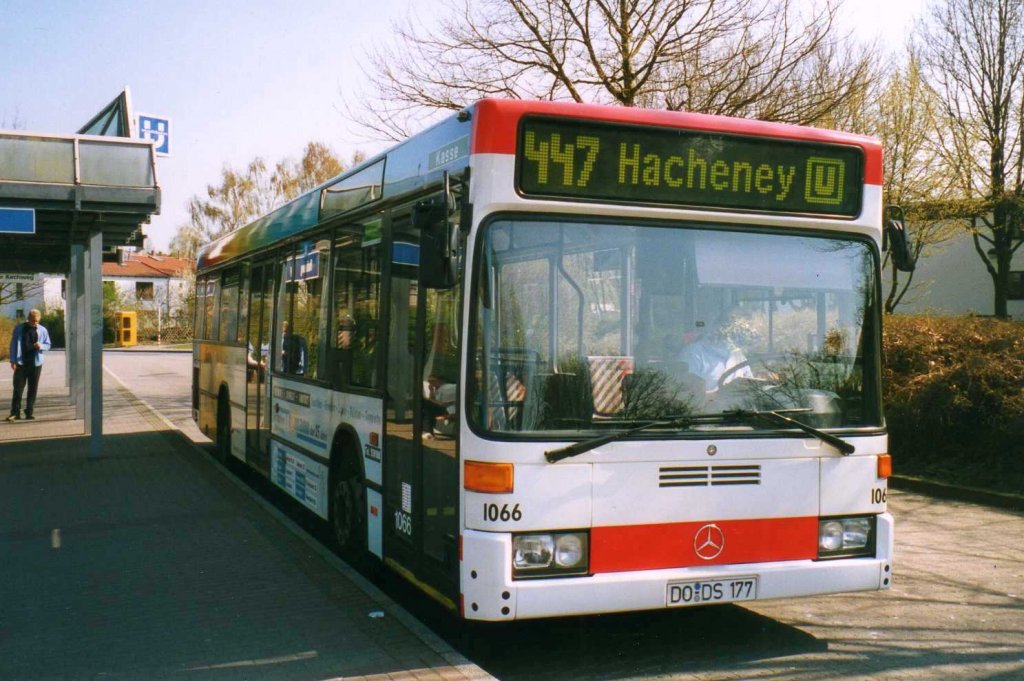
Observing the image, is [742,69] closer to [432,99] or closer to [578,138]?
[432,99]

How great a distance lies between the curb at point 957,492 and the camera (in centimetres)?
1151

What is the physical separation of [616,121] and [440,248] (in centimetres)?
119

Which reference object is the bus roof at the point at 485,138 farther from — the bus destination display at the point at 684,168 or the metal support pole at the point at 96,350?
the metal support pole at the point at 96,350

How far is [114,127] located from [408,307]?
14.1m

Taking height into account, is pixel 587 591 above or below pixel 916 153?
below

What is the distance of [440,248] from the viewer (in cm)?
553

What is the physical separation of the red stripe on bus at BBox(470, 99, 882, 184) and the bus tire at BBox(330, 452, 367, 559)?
2996 mm

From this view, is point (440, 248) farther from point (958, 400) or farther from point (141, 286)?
point (141, 286)

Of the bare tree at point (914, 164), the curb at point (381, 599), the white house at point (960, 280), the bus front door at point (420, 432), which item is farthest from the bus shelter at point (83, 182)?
the white house at point (960, 280)

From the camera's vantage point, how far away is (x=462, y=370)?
18.6 ft

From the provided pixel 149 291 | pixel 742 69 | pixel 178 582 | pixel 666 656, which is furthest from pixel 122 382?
pixel 149 291

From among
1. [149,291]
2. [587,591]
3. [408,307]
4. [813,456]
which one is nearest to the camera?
[587,591]

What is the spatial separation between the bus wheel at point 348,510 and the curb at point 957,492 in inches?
277

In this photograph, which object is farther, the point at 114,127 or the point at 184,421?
the point at 184,421
